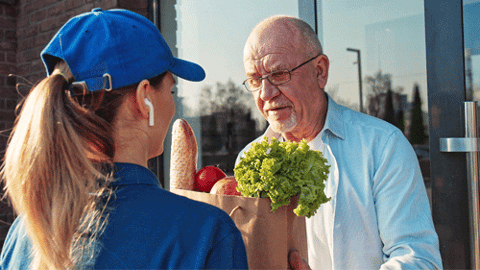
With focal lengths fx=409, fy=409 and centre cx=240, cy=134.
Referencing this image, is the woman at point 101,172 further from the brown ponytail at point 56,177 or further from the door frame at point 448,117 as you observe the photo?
the door frame at point 448,117

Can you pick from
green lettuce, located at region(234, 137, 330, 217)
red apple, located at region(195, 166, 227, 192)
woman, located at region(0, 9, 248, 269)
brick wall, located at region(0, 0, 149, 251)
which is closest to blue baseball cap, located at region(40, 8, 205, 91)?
woman, located at region(0, 9, 248, 269)

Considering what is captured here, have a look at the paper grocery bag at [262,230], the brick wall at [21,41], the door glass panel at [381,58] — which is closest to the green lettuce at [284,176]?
the paper grocery bag at [262,230]

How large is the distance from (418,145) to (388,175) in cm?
82

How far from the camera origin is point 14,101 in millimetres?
4258

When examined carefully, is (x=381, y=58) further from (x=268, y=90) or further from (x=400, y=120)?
(x=268, y=90)

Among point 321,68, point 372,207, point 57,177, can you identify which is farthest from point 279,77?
point 57,177

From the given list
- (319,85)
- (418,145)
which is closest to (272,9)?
(319,85)

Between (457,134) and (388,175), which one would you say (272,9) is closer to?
Result: (457,134)

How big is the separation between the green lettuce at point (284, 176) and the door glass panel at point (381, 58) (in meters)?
1.37

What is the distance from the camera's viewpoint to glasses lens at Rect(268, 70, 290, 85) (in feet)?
6.29

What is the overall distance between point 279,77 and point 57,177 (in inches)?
50.1

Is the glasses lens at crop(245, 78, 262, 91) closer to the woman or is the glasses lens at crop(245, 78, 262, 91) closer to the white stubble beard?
the white stubble beard

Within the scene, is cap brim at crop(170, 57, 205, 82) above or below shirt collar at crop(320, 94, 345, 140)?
above

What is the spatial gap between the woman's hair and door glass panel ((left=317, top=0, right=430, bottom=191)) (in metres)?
1.92
